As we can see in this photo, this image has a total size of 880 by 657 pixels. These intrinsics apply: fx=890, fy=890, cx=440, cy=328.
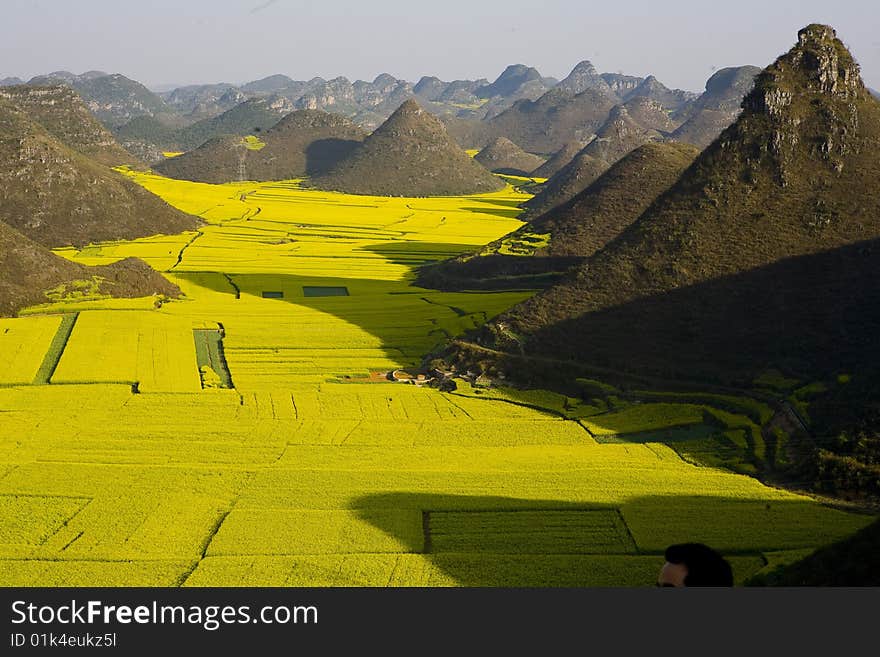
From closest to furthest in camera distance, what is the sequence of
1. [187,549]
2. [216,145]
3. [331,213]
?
1. [187,549]
2. [331,213]
3. [216,145]

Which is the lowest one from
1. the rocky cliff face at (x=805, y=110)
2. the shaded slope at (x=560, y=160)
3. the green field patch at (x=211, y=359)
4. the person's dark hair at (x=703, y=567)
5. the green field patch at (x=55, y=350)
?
the green field patch at (x=55, y=350)

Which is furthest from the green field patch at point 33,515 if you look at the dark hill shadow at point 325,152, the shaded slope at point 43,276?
the dark hill shadow at point 325,152

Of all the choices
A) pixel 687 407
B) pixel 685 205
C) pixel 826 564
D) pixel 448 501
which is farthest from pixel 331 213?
pixel 826 564

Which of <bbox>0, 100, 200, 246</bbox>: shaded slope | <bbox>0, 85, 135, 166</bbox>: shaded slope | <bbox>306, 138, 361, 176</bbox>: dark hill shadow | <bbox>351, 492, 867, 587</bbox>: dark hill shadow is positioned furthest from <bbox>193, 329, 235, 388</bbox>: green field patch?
<bbox>306, 138, 361, 176</bbox>: dark hill shadow

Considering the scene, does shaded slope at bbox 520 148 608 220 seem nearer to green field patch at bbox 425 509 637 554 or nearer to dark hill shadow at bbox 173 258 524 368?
dark hill shadow at bbox 173 258 524 368

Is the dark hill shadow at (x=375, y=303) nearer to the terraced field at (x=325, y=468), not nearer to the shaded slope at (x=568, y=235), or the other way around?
the terraced field at (x=325, y=468)

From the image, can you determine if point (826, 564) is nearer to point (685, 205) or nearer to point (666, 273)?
point (666, 273)

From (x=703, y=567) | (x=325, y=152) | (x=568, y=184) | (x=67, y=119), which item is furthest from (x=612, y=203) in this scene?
(x=67, y=119)
